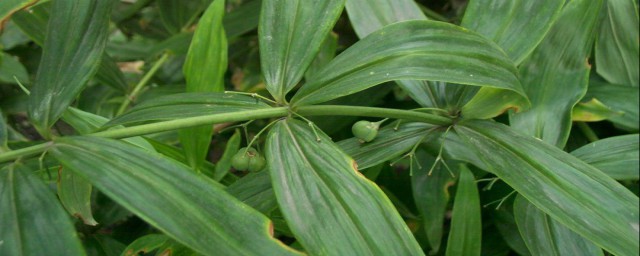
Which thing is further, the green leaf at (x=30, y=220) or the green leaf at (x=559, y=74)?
the green leaf at (x=559, y=74)

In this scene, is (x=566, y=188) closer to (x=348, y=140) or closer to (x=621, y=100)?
(x=348, y=140)

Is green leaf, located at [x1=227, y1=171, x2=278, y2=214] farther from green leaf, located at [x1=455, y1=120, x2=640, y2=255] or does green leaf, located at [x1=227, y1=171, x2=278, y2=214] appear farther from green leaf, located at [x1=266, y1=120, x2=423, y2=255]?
green leaf, located at [x1=455, y1=120, x2=640, y2=255]

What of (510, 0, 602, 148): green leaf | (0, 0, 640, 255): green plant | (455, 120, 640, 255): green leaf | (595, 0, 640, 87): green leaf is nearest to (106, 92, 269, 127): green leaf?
(0, 0, 640, 255): green plant

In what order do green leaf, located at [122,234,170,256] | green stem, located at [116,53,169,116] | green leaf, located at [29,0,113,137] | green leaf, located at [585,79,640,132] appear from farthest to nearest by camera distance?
green stem, located at [116,53,169,116]
green leaf, located at [585,79,640,132]
green leaf, located at [122,234,170,256]
green leaf, located at [29,0,113,137]

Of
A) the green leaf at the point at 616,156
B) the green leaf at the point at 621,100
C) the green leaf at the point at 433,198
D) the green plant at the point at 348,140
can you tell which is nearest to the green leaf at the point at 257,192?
the green plant at the point at 348,140

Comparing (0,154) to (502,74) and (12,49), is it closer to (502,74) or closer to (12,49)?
(502,74)

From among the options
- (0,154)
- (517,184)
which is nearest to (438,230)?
(517,184)

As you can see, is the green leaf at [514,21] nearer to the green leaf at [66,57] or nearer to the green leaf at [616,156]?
the green leaf at [616,156]
